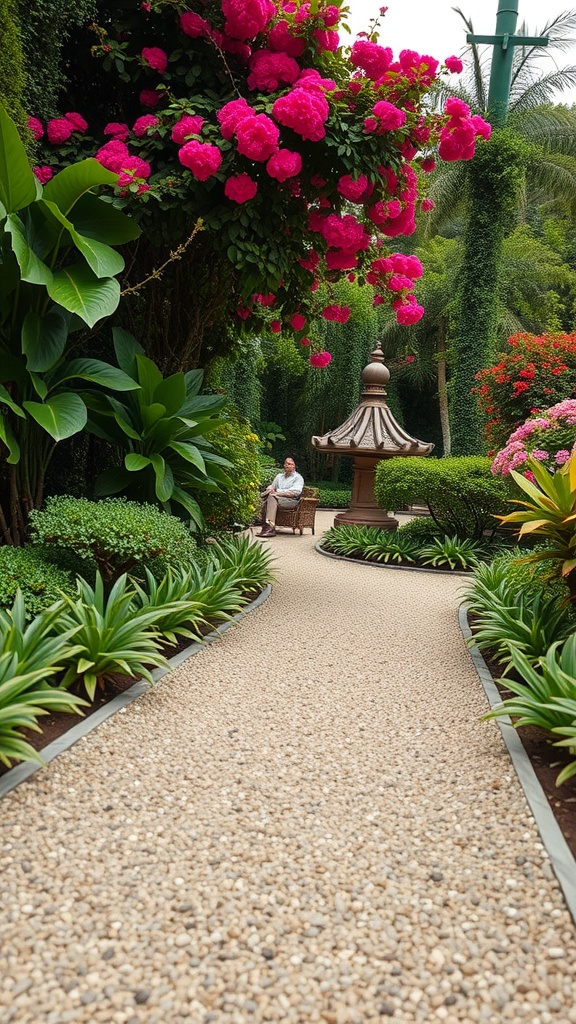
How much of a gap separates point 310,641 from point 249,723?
143cm

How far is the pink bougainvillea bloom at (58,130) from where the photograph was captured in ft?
14.2

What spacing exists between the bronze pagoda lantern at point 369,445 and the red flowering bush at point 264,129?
4705 millimetres

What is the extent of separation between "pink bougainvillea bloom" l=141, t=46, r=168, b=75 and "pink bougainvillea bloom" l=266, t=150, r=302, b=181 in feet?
4.25

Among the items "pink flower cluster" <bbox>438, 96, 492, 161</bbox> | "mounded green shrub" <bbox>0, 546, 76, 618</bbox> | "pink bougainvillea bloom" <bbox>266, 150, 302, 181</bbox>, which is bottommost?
"mounded green shrub" <bbox>0, 546, 76, 618</bbox>

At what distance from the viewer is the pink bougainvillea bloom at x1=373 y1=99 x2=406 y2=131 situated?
3867 millimetres

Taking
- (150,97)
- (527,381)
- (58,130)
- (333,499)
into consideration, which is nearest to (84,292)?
(58,130)

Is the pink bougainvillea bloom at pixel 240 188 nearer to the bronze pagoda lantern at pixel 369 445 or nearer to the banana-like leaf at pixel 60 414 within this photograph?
the banana-like leaf at pixel 60 414

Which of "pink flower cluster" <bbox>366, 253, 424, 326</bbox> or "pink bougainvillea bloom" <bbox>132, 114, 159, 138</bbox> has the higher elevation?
"pink bougainvillea bloom" <bbox>132, 114, 159, 138</bbox>

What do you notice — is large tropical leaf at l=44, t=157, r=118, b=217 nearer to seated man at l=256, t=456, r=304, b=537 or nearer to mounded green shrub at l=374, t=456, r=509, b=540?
mounded green shrub at l=374, t=456, r=509, b=540

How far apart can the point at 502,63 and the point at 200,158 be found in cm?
1221

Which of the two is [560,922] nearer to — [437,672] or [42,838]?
[42,838]

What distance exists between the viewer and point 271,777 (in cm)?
224

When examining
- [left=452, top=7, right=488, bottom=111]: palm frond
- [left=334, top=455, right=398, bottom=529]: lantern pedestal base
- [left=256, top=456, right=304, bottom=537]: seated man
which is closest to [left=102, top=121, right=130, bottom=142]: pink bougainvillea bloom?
[left=256, top=456, right=304, bottom=537]: seated man

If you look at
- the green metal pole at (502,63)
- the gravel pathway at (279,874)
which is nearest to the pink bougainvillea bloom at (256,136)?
the gravel pathway at (279,874)
